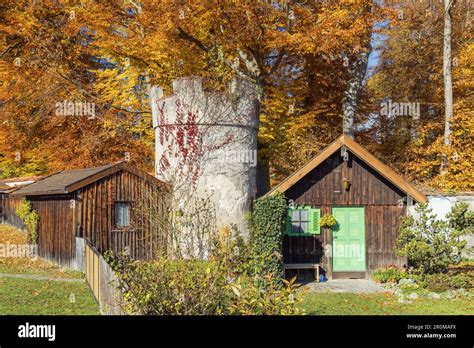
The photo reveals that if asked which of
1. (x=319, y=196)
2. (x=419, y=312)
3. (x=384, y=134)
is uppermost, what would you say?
(x=384, y=134)

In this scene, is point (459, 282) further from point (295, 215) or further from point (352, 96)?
point (352, 96)

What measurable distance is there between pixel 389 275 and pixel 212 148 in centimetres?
658

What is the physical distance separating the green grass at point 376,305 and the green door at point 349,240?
9.78 feet

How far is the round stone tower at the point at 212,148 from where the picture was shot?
56.3 feet

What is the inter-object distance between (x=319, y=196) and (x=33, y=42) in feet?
57.6

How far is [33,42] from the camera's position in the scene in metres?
27.7

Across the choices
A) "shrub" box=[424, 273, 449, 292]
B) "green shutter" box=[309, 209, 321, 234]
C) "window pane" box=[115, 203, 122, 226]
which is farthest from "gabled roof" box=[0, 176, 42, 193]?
"shrub" box=[424, 273, 449, 292]

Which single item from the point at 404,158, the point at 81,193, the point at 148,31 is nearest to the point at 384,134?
the point at 404,158

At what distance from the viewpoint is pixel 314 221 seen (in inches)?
696

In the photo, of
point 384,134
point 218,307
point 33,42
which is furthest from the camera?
point 384,134

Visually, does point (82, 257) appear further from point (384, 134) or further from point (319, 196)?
point (384, 134)

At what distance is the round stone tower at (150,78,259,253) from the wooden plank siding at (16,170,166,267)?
1.07 meters

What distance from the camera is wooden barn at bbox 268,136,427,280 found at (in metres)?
17.7

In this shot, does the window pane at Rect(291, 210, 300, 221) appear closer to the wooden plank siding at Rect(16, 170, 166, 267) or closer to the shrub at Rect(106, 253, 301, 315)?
the wooden plank siding at Rect(16, 170, 166, 267)
